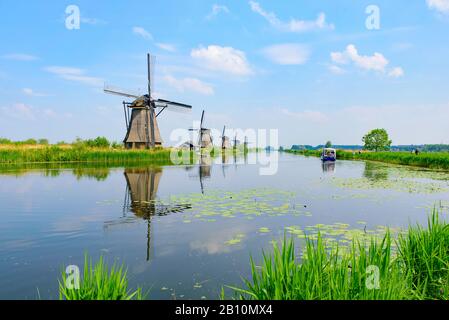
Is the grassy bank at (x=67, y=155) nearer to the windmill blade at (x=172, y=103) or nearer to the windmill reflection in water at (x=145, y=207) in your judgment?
the windmill blade at (x=172, y=103)

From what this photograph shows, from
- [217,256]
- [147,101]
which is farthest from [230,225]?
[147,101]

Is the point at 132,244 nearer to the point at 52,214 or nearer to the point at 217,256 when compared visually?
the point at 217,256

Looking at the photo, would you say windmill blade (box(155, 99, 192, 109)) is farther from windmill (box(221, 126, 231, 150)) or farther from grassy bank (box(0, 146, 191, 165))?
windmill (box(221, 126, 231, 150))

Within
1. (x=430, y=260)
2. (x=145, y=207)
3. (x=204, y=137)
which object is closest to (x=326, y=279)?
(x=430, y=260)

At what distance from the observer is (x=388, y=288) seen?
11.8ft

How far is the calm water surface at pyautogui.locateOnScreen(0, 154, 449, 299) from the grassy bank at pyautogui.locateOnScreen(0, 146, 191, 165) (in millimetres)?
19825

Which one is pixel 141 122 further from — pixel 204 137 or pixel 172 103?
pixel 204 137

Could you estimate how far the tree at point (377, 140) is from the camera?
252 ft

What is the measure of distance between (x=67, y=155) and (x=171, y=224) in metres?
32.8

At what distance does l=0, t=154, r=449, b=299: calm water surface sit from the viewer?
5.43 m
